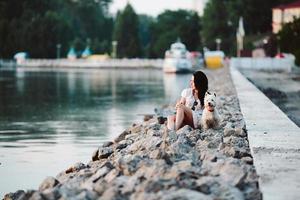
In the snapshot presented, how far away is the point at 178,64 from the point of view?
9006 centimetres

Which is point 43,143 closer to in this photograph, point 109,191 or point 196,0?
point 109,191

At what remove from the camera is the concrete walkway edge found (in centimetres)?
816

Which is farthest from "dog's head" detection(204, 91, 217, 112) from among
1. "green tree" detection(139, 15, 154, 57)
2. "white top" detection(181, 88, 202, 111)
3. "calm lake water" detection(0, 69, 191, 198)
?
"green tree" detection(139, 15, 154, 57)

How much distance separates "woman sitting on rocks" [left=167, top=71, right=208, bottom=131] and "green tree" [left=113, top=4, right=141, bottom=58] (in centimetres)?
10638

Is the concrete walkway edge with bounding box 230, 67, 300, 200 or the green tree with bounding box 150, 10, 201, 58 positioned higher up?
the green tree with bounding box 150, 10, 201, 58

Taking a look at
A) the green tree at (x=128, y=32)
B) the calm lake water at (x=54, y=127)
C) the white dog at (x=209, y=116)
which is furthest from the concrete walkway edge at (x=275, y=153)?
the green tree at (x=128, y=32)

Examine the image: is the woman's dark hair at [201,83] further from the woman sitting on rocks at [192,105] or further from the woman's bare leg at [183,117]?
the woman's bare leg at [183,117]

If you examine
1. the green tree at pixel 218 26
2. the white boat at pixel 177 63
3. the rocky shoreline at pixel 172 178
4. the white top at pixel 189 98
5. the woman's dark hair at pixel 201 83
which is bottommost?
the white boat at pixel 177 63

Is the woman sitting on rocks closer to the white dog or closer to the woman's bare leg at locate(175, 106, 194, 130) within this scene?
the woman's bare leg at locate(175, 106, 194, 130)

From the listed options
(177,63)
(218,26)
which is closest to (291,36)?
(177,63)

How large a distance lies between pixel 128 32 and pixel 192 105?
107 meters

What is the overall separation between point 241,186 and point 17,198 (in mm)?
3006

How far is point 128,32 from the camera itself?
121188mm

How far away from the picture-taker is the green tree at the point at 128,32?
398ft
